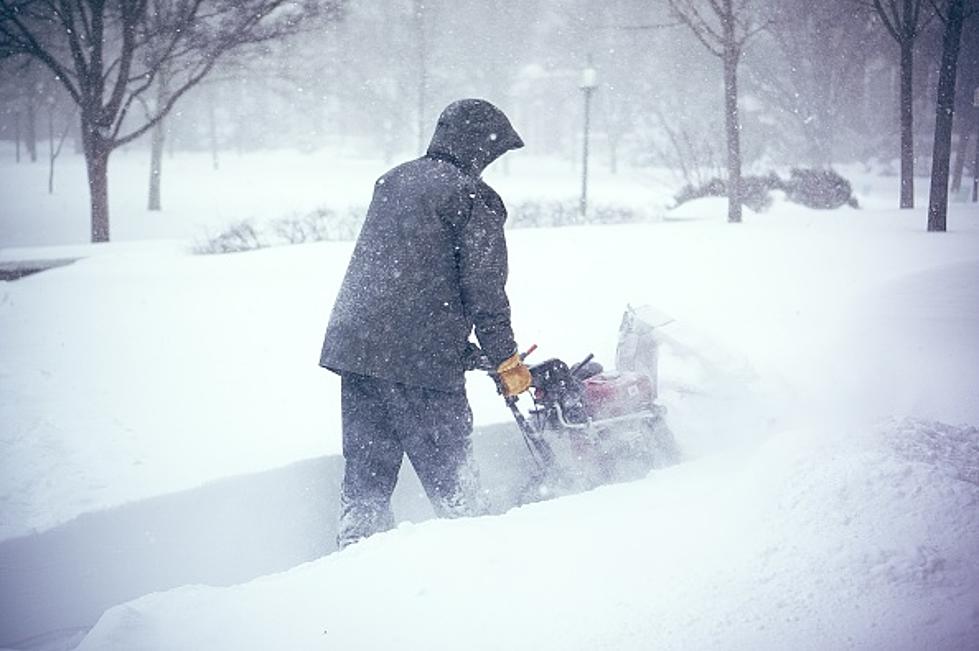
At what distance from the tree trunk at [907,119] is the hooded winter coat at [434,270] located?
1201cm

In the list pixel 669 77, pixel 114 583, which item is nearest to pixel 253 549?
pixel 114 583

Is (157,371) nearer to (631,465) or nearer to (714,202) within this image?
(631,465)

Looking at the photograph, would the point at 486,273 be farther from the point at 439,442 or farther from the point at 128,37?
the point at 128,37

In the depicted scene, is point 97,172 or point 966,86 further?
point 966,86

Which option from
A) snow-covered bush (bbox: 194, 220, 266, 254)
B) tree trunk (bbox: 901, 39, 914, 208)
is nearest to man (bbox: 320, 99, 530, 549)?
snow-covered bush (bbox: 194, 220, 266, 254)

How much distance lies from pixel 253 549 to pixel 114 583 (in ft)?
2.18

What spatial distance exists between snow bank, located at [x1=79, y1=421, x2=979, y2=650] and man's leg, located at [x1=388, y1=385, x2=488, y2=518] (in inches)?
19.6

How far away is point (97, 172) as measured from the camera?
1016 cm

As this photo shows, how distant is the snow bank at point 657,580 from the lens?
171cm

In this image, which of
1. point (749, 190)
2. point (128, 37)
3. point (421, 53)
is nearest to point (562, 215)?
point (749, 190)

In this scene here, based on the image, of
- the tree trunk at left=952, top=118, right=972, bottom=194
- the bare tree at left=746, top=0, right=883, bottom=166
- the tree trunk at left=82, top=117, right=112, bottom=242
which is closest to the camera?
the tree trunk at left=82, top=117, right=112, bottom=242

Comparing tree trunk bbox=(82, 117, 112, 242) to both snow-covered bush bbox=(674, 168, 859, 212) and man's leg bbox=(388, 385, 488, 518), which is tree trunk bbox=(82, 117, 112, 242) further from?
snow-covered bush bbox=(674, 168, 859, 212)

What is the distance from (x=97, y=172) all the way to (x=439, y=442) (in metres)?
9.88

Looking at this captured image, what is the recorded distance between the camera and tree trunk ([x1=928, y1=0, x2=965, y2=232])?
29.9ft
